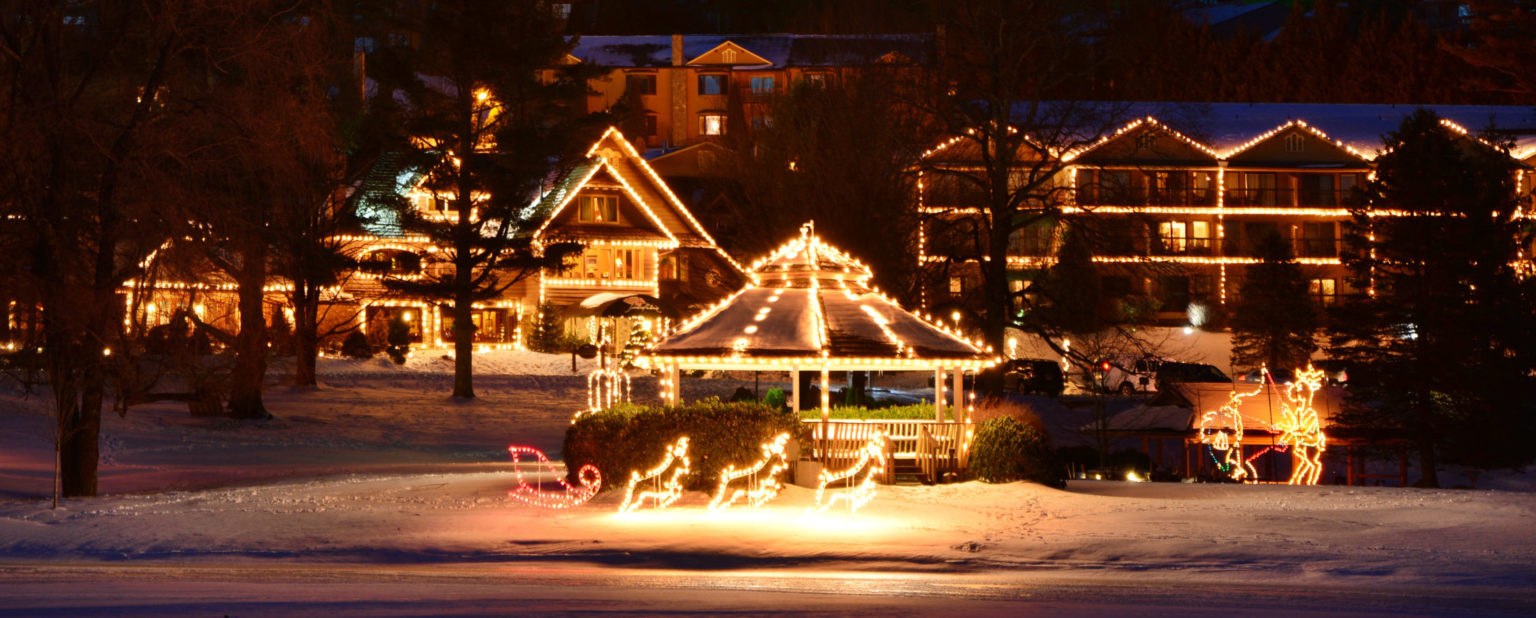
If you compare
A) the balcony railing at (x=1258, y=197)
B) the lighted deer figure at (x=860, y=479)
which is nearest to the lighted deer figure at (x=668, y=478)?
the lighted deer figure at (x=860, y=479)

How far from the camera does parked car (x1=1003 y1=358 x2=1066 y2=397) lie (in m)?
51.3

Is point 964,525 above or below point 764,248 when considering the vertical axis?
below

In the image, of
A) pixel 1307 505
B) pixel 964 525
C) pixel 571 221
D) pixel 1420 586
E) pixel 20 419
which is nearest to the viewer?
pixel 1420 586

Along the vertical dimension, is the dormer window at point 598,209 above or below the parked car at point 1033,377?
above

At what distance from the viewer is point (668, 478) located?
2259 centimetres

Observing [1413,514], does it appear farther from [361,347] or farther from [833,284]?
[361,347]

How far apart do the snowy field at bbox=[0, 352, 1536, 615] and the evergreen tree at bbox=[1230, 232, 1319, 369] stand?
33.2 meters

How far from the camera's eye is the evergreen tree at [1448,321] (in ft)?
123

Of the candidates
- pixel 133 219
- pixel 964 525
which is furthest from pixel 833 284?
pixel 133 219

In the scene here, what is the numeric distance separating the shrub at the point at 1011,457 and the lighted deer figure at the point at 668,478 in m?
5.64

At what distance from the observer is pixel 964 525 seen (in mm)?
20078

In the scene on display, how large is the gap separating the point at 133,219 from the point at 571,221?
4125cm

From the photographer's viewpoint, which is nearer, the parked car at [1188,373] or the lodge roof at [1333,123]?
the parked car at [1188,373]

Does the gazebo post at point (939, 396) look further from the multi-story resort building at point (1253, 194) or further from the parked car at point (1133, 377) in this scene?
the multi-story resort building at point (1253, 194)
